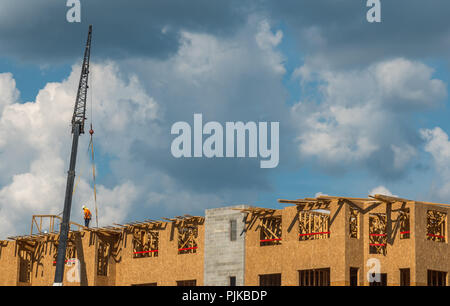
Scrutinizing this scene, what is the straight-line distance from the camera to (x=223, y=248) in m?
56.5

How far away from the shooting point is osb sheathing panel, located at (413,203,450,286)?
157ft

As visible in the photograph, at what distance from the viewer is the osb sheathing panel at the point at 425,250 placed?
1887 inches

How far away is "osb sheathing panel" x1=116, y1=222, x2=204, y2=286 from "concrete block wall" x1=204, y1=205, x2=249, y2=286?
0.86 metres

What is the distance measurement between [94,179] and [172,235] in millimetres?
17841

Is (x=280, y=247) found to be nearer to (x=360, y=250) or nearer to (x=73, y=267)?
(x=360, y=250)

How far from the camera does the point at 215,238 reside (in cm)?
5709

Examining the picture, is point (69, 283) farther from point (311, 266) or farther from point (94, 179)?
point (311, 266)

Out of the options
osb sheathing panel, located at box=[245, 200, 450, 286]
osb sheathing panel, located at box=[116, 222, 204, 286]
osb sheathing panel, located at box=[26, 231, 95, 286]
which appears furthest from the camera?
osb sheathing panel, located at box=[26, 231, 95, 286]

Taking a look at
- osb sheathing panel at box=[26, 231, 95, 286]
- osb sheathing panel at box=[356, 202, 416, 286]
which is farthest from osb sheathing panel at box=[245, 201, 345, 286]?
osb sheathing panel at box=[26, 231, 95, 286]

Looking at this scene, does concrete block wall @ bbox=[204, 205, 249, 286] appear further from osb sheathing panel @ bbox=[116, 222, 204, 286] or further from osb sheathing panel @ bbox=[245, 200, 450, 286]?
osb sheathing panel @ bbox=[245, 200, 450, 286]

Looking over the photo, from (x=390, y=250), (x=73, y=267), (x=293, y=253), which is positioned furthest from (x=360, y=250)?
(x=73, y=267)

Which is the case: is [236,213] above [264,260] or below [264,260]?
above

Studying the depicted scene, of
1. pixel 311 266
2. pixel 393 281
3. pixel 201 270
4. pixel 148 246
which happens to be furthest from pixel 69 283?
pixel 393 281

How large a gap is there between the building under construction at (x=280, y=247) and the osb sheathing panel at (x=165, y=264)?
3.0 inches
